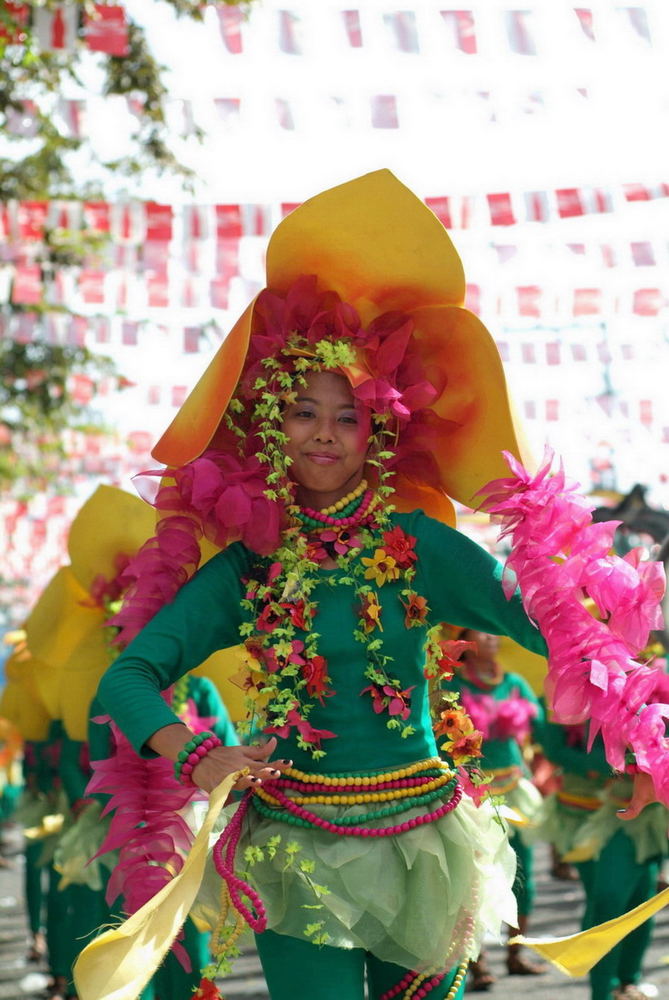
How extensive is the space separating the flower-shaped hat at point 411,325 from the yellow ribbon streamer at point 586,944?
3.62ft

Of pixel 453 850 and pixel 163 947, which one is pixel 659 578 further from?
pixel 163 947

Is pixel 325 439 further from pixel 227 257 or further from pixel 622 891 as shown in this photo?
pixel 227 257

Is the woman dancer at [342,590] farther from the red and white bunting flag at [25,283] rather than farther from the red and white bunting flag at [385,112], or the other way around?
the red and white bunting flag at [25,283]

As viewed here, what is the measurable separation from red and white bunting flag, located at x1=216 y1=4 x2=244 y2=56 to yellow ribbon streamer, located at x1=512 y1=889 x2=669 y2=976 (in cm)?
599

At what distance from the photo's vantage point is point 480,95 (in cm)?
827

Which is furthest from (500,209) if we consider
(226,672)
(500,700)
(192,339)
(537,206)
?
(226,672)

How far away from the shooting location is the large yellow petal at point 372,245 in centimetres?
372

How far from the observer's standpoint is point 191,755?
3076 mm

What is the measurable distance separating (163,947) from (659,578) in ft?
4.13

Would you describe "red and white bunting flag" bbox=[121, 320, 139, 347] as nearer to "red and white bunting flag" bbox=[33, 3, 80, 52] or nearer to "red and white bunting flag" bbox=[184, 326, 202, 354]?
"red and white bunting flag" bbox=[184, 326, 202, 354]

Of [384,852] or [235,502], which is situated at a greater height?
[235,502]

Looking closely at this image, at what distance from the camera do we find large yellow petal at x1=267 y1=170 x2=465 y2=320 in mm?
3725

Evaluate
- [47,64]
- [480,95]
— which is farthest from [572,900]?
[47,64]

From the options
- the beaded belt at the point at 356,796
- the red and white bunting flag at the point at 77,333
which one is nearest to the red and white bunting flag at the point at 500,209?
the red and white bunting flag at the point at 77,333
